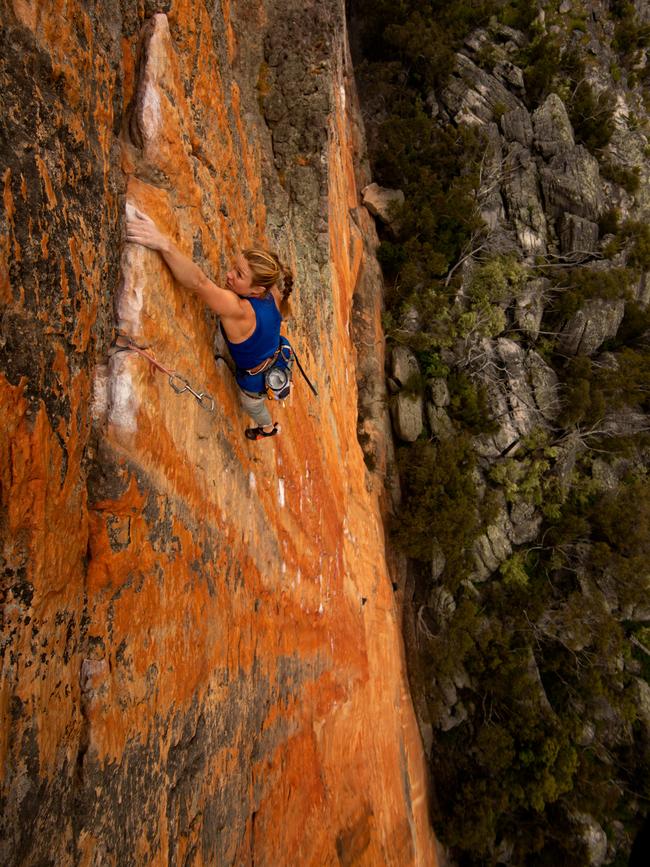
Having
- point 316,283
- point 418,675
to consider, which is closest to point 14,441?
point 316,283

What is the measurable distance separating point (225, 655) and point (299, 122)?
6.26 meters

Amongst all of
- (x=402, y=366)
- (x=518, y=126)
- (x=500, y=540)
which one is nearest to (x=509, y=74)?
(x=518, y=126)

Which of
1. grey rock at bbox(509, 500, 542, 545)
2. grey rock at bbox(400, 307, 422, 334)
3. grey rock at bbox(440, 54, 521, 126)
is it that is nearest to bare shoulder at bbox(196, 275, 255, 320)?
grey rock at bbox(400, 307, 422, 334)

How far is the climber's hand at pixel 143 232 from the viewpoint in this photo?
292 cm

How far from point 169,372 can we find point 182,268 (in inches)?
25.7

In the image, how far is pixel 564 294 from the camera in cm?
1338

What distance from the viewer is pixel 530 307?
1322cm

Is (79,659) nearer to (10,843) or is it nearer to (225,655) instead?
(10,843)

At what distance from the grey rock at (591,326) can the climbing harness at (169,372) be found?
12.5 metres

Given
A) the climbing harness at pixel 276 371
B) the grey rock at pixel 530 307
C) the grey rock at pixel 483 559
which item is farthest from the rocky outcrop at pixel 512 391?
the climbing harness at pixel 276 371

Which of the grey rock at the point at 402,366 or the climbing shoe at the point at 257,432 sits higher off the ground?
the climbing shoe at the point at 257,432

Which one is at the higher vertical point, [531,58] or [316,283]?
[531,58]

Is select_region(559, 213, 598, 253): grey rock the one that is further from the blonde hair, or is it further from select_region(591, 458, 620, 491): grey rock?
the blonde hair

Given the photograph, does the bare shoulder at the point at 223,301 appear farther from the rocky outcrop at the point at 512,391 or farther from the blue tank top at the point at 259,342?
the rocky outcrop at the point at 512,391
